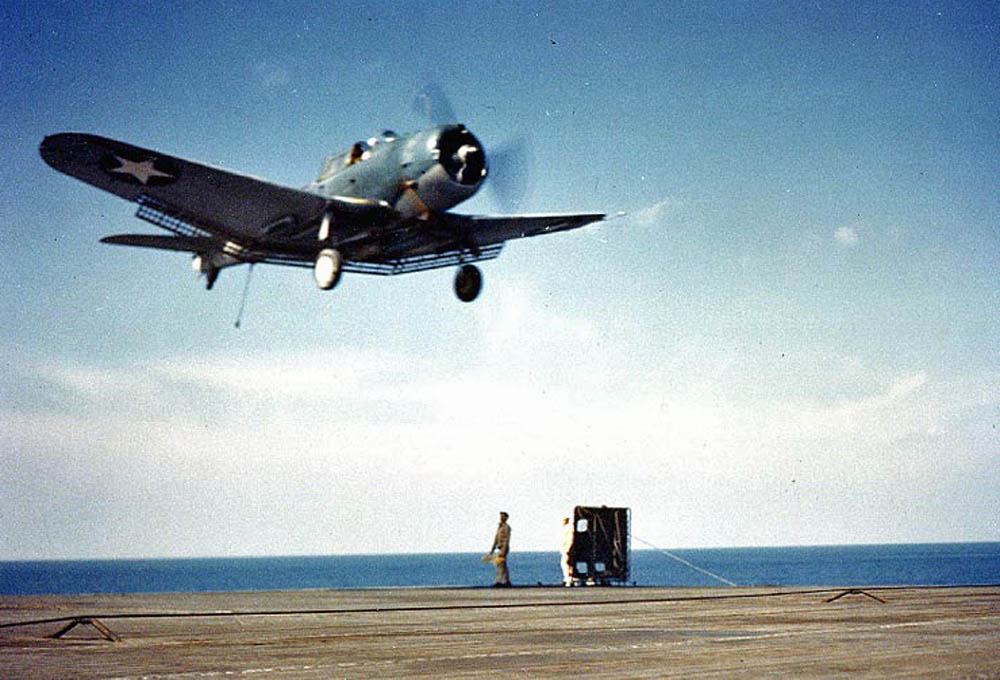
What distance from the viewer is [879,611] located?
2089 cm

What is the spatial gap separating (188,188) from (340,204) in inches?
180

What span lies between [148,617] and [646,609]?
992 cm

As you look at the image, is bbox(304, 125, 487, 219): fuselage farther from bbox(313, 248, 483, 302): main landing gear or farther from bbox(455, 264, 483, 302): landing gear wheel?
bbox(455, 264, 483, 302): landing gear wheel

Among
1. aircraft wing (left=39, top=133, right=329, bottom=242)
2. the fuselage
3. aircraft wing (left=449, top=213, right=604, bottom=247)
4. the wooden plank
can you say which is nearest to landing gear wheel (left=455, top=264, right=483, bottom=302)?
aircraft wing (left=449, top=213, right=604, bottom=247)

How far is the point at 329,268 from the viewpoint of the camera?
3195 cm

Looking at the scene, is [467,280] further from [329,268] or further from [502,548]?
[502,548]

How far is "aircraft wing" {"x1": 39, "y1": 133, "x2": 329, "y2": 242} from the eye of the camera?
2942 cm

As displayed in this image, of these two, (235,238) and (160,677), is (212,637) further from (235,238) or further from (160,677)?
(235,238)

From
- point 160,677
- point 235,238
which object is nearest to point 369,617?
point 160,677

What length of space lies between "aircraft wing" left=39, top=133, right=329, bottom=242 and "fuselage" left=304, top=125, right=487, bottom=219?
1.78 meters

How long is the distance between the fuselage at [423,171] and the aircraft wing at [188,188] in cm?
178

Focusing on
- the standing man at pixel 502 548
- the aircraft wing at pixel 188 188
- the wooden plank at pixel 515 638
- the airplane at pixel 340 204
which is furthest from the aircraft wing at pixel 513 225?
the wooden plank at pixel 515 638

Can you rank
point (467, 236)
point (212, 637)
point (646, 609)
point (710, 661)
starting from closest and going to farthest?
point (710, 661), point (212, 637), point (646, 609), point (467, 236)

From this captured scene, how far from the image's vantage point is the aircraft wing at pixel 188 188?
96.5 ft
